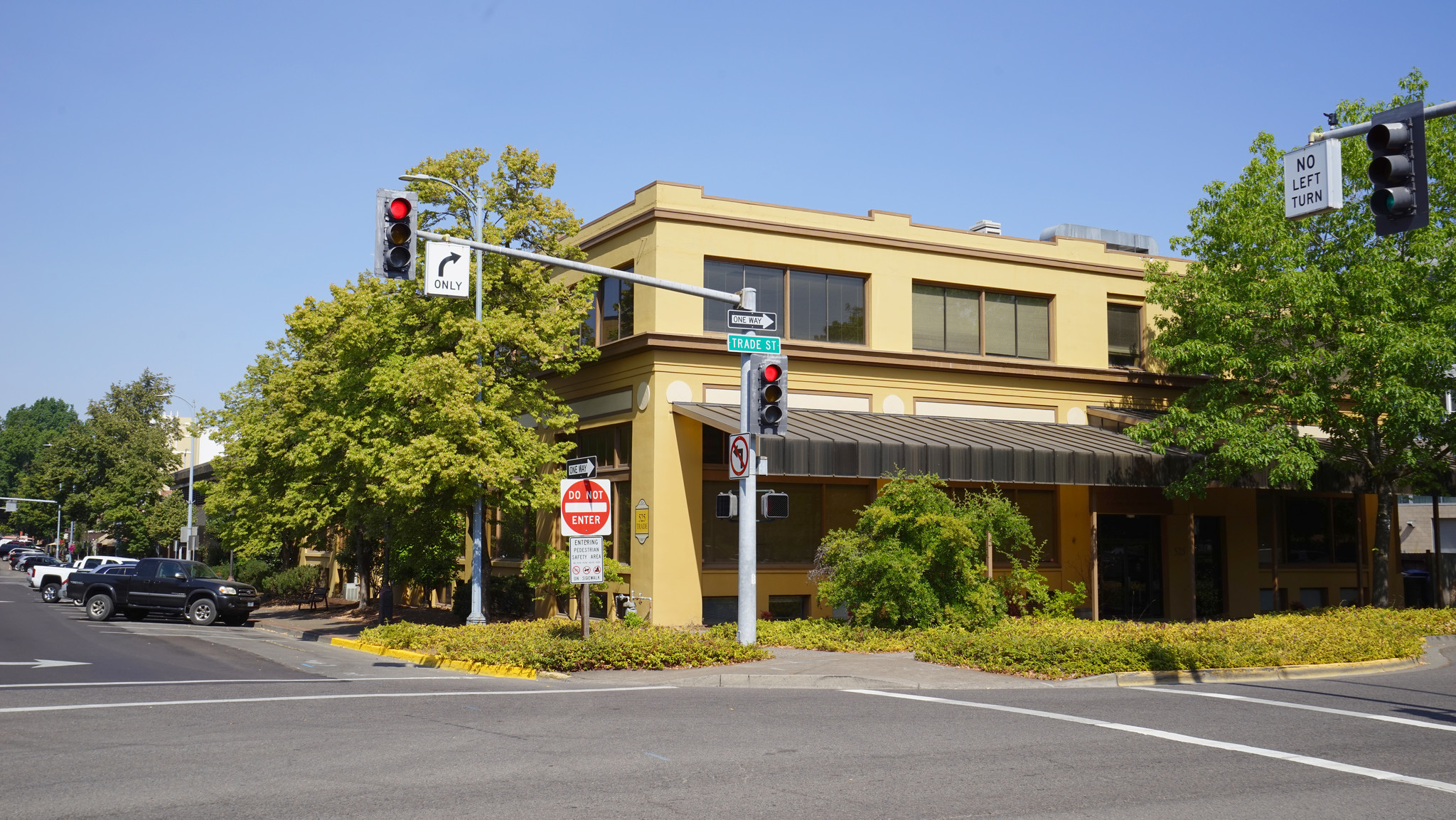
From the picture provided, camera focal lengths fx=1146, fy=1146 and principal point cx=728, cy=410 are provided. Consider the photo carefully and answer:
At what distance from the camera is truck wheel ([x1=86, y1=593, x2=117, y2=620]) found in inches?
1254

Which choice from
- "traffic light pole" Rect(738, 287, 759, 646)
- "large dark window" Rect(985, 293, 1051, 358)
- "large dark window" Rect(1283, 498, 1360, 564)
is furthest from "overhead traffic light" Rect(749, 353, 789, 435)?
"large dark window" Rect(1283, 498, 1360, 564)

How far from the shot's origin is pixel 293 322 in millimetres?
27031

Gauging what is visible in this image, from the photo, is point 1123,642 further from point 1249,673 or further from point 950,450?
point 950,450

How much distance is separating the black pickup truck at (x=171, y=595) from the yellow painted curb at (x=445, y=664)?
10275mm

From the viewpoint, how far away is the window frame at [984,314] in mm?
27688

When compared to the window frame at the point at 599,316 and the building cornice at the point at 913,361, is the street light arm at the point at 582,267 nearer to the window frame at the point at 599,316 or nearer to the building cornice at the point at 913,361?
the building cornice at the point at 913,361

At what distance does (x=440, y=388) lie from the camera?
22938 mm

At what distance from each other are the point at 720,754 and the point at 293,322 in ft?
68.7

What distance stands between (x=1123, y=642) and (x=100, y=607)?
91.2 feet

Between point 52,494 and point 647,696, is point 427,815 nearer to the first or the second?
point 647,696

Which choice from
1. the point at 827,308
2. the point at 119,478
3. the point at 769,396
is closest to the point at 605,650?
the point at 769,396

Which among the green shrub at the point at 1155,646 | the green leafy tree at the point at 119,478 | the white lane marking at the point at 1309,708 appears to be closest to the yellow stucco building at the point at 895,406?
the green shrub at the point at 1155,646

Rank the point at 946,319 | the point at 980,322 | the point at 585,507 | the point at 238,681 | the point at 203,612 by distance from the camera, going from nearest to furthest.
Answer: the point at 238,681 → the point at 585,507 → the point at 946,319 → the point at 980,322 → the point at 203,612

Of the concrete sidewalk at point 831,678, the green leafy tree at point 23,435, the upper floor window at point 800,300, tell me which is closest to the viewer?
the concrete sidewalk at point 831,678
